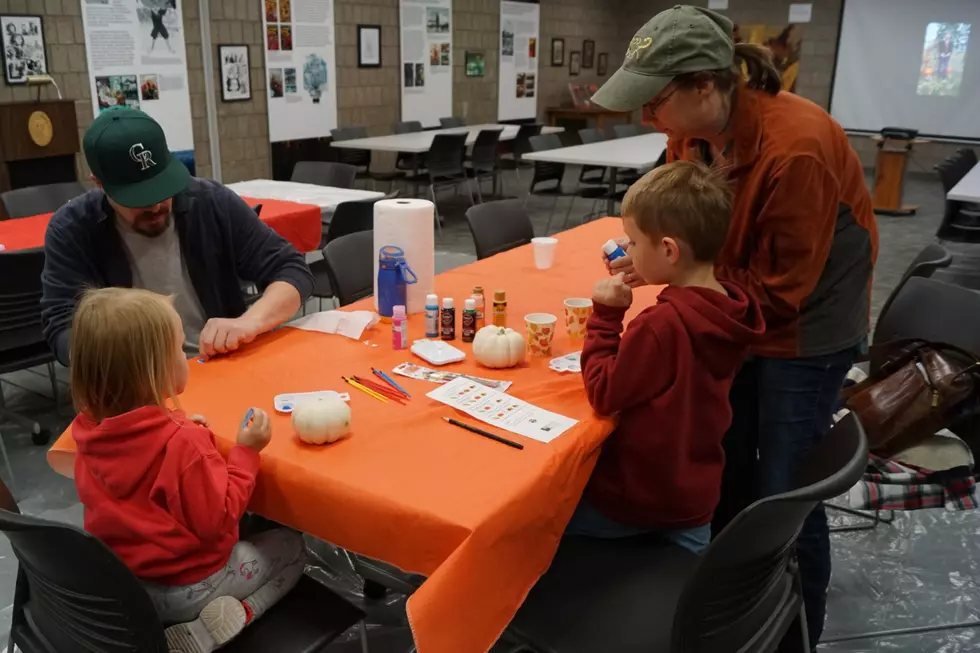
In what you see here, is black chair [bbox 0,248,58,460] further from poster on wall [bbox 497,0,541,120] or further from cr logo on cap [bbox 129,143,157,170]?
poster on wall [bbox 497,0,541,120]

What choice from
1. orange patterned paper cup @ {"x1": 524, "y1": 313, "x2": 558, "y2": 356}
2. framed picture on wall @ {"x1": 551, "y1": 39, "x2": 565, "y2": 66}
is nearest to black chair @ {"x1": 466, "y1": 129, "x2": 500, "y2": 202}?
framed picture on wall @ {"x1": 551, "y1": 39, "x2": 565, "y2": 66}

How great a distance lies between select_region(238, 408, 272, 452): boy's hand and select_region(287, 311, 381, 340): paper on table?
0.62m

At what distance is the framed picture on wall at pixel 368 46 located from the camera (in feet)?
27.3

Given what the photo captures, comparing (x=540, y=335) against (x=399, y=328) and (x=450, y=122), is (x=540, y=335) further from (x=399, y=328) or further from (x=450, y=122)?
(x=450, y=122)

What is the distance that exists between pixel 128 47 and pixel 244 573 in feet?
19.6

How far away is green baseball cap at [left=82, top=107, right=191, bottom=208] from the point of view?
5.78ft

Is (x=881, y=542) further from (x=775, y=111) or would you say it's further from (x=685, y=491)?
(x=775, y=111)

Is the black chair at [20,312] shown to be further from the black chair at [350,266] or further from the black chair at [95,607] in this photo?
the black chair at [95,607]

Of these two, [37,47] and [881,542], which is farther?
[37,47]

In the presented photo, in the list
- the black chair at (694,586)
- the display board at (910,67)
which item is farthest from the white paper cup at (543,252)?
the display board at (910,67)

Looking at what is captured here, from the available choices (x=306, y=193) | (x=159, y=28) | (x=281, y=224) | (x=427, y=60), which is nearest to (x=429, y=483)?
(x=281, y=224)

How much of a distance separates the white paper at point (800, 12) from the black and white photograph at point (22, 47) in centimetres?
949

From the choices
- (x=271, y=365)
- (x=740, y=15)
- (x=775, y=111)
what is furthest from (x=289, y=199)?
(x=740, y=15)

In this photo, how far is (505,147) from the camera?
30.1 ft
